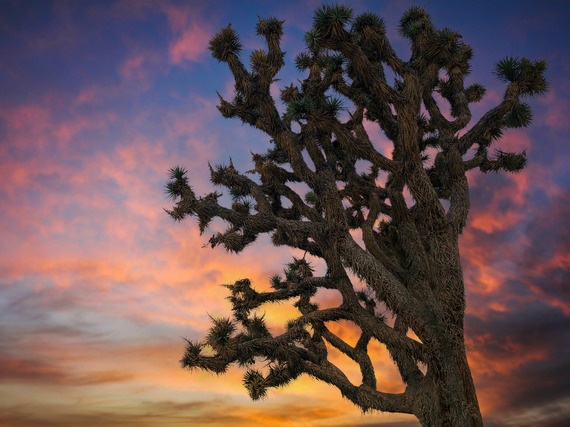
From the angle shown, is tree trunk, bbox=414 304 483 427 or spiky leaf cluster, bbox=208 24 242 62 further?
spiky leaf cluster, bbox=208 24 242 62

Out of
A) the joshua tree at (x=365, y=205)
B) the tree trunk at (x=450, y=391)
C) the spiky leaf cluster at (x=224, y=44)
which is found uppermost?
the spiky leaf cluster at (x=224, y=44)

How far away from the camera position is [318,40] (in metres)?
9.46

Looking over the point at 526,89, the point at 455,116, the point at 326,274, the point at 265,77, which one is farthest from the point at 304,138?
the point at 526,89

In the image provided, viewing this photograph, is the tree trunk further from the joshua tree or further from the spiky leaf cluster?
the spiky leaf cluster

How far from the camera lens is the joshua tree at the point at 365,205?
32.3ft

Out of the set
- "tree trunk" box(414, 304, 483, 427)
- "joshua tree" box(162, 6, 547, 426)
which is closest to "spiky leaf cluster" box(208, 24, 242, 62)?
"joshua tree" box(162, 6, 547, 426)

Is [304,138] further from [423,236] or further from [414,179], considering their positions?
[423,236]

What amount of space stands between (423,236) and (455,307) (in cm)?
255

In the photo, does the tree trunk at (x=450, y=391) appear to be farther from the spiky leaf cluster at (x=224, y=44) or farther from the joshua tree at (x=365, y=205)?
the spiky leaf cluster at (x=224, y=44)

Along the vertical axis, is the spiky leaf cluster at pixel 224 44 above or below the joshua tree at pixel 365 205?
above

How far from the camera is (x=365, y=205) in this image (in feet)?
43.1

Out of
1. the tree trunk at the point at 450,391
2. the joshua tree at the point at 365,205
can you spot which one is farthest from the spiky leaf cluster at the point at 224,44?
the tree trunk at the point at 450,391

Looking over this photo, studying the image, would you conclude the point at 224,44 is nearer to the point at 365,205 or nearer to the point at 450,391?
the point at 365,205

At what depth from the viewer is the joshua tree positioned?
32.3 feet
